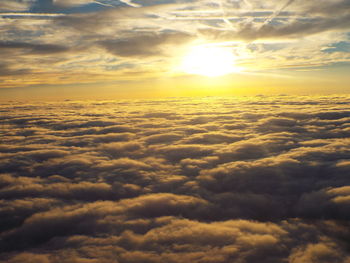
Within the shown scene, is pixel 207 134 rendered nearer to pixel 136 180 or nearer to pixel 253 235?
pixel 136 180

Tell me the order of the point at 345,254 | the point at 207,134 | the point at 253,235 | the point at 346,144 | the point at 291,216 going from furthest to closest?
the point at 207,134 → the point at 346,144 → the point at 291,216 → the point at 253,235 → the point at 345,254

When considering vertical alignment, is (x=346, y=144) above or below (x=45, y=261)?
above

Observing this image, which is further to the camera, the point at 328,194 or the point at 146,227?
the point at 328,194

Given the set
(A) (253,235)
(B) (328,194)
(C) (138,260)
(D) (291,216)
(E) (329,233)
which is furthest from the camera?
(B) (328,194)

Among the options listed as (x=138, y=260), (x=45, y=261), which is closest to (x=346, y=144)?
(x=138, y=260)

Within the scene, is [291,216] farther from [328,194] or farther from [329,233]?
[328,194]

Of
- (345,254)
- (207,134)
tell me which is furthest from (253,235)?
(207,134)

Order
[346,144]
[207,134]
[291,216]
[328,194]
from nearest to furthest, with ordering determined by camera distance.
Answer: [291,216] → [328,194] → [346,144] → [207,134]

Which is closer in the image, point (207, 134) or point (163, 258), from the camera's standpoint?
point (163, 258)

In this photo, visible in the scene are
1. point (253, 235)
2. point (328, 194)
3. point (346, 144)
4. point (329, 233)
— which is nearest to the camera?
point (253, 235)
